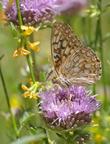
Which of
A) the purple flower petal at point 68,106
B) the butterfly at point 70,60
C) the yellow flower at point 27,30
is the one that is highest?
the yellow flower at point 27,30

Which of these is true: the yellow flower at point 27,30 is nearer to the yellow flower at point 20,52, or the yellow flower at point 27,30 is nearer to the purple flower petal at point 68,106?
the yellow flower at point 20,52

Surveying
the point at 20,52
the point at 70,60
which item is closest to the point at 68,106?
the point at 70,60

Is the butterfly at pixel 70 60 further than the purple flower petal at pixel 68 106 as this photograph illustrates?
Yes

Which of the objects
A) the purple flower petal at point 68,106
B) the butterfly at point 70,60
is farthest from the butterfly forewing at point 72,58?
the purple flower petal at point 68,106

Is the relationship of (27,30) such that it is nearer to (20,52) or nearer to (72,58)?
(20,52)

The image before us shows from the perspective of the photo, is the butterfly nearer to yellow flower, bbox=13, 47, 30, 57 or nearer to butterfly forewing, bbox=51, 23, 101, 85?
butterfly forewing, bbox=51, 23, 101, 85

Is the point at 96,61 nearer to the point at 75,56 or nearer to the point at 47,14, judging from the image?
the point at 75,56

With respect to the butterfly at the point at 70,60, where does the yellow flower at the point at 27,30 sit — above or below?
above
